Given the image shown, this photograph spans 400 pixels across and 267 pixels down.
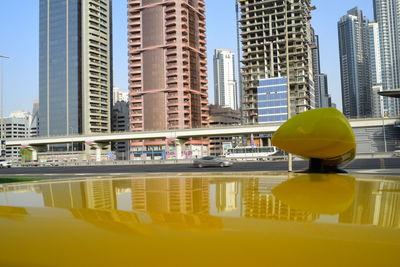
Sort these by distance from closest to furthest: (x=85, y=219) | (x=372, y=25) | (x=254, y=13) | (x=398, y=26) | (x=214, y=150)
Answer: (x=85, y=219) < (x=254, y=13) < (x=214, y=150) < (x=398, y=26) < (x=372, y=25)

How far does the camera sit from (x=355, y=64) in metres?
138

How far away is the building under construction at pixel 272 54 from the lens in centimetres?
8488

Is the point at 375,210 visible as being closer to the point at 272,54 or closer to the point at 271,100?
the point at 271,100

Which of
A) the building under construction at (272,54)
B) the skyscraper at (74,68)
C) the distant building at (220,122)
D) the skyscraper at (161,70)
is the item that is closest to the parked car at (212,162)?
the skyscraper at (161,70)

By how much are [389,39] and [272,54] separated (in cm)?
5600

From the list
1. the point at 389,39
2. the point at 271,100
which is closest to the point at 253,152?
the point at 271,100

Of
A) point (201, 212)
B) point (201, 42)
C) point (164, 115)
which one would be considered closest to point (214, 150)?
point (164, 115)

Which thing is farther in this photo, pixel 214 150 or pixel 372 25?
pixel 372 25

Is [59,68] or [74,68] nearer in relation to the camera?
[74,68]

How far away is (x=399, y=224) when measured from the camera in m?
1.76

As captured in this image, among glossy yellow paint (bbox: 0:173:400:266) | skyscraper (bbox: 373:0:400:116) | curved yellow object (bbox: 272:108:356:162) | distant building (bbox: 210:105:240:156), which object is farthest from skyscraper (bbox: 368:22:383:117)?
glossy yellow paint (bbox: 0:173:400:266)

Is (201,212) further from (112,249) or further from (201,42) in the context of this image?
(201,42)

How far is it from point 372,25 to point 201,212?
140722 millimetres

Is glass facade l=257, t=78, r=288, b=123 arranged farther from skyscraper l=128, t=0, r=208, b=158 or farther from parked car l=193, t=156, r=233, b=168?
parked car l=193, t=156, r=233, b=168
